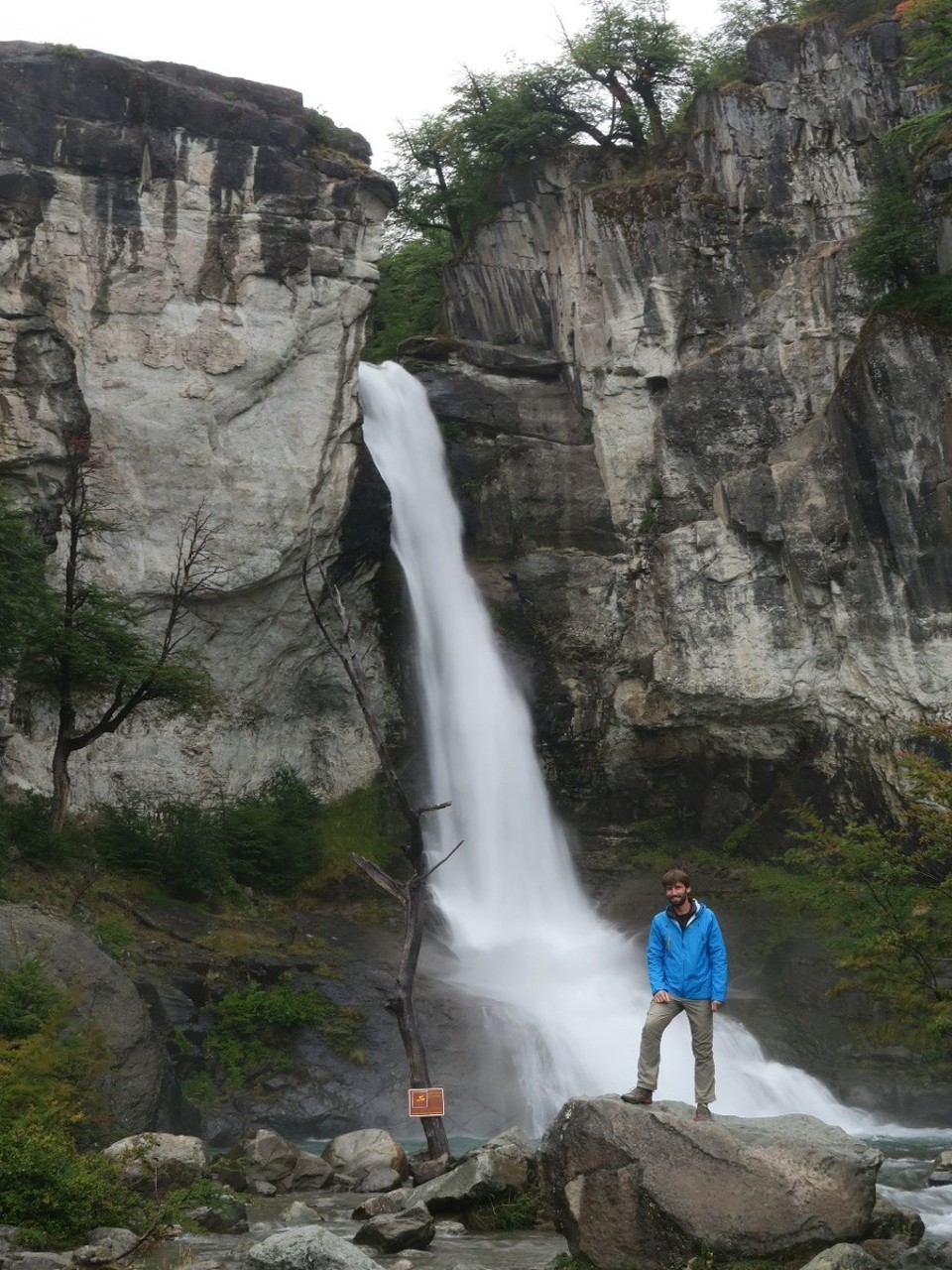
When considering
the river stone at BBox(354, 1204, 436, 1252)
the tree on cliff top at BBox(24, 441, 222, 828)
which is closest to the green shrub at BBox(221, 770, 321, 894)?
the tree on cliff top at BBox(24, 441, 222, 828)

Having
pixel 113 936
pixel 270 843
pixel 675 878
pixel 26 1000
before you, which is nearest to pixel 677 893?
pixel 675 878

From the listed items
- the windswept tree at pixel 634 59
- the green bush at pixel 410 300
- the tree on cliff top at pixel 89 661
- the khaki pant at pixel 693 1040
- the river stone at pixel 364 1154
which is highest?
the windswept tree at pixel 634 59

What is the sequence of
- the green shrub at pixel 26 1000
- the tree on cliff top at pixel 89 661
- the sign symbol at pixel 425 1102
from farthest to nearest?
the tree on cliff top at pixel 89 661
the sign symbol at pixel 425 1102
the green shrub at pixel 26 1000

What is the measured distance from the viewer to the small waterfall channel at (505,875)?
16.8 m

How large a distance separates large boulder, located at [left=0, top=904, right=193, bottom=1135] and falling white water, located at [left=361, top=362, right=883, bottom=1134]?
4907mm

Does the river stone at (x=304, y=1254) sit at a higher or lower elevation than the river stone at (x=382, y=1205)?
higher

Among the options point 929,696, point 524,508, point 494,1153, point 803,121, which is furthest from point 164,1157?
point 803,121

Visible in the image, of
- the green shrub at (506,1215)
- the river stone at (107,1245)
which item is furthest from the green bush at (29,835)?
the green shrub at (506,1215)

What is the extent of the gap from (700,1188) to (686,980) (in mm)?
1291

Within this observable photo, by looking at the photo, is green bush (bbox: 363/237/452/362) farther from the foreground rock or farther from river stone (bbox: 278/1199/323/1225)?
river stone (bbox: 278/1199/323/1225)

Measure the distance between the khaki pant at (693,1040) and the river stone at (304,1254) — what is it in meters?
2.19

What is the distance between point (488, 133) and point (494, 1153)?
80.6 ft

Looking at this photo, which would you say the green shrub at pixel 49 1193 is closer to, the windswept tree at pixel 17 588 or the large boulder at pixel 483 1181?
the large boulder at pixel 483 1181

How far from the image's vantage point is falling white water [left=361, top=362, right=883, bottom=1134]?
1684 cm
